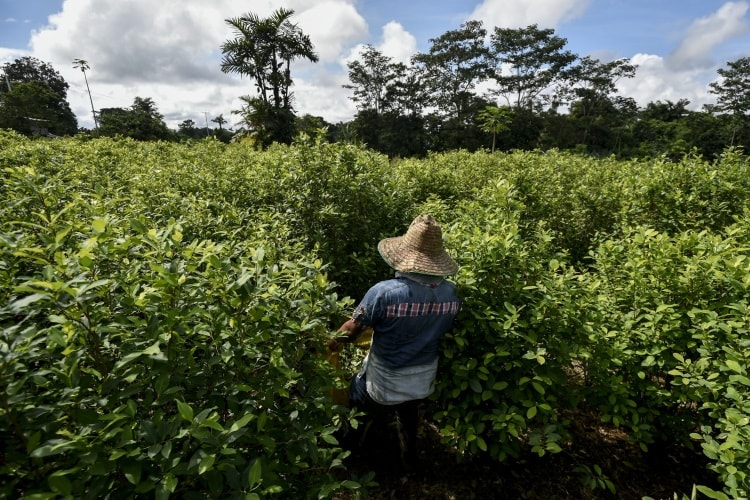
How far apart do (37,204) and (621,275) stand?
3981mm

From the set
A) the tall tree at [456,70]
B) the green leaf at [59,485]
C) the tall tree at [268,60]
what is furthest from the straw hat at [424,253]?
the tall tree at [456,70]

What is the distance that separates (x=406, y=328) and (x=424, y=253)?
45cm

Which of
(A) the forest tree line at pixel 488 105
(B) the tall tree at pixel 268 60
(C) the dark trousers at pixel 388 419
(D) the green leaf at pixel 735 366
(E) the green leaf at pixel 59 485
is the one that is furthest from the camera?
(A) the forest tree line at pixel 488 105

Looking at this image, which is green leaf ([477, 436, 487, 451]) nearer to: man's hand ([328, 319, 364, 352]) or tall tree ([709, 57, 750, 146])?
man's hand ([328, 319, 364, 352])

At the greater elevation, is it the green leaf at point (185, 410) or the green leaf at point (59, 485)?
the green leaf at point (185, 410)

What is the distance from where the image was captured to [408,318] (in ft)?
7.17

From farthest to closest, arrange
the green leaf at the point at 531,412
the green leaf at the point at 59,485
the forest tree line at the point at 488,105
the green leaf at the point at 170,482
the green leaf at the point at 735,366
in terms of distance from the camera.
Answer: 1. the forest tree line at the point at 488,105
2. the green leaf at the point at 531,412
3. the green leaf at the point at 735,366
4. the green leaf at the point at 170,482
5. the green leaf at the point at 59,485

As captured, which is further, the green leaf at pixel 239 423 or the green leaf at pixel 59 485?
the green leaf at pixel 239 423

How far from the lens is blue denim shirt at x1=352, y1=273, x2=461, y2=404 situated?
218cm

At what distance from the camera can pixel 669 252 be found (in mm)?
2584

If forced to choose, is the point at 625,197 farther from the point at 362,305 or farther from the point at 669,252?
the point at 362,305

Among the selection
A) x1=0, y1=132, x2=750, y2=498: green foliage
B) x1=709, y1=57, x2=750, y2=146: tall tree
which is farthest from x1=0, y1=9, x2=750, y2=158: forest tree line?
x1=0, y1=132, x2=750, y2=498: green foliage

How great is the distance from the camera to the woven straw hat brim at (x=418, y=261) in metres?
2.18

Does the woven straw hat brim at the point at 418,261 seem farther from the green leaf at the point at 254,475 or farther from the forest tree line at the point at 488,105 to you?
the forest tree line at the point at 488,105
